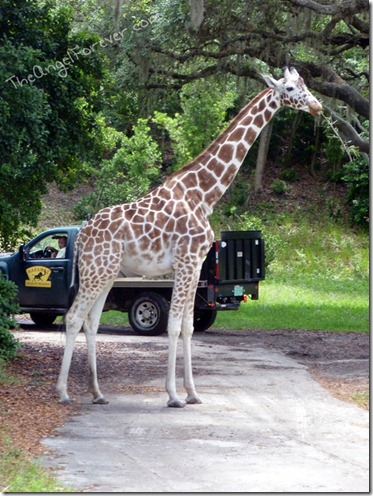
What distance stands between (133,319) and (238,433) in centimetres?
869

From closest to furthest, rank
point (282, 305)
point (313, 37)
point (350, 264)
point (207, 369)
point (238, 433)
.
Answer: point (238, 433)
point (207, 369)
point (313, 37)
point (282, 305)
point (350, 264)

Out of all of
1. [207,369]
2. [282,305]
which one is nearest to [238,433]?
[207,369]

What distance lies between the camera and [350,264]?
106ft

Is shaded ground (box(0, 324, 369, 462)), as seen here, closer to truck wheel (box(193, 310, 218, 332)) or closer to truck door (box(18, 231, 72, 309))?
truck wheel (box(193, 310, 218, 332))

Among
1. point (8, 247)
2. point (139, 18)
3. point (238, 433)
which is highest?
point (139, 18)

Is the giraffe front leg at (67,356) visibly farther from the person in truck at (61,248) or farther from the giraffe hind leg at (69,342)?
the person in truck at (61,248)

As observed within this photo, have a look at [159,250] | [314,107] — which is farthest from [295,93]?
[159,250]

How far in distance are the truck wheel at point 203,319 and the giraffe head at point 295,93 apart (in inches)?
281

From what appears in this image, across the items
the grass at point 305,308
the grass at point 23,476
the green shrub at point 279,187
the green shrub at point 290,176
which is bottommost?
the grass at point 23,476

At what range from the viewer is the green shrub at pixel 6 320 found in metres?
12.8

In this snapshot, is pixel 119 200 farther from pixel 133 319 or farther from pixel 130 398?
pixel 130 398

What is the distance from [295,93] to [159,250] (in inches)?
102

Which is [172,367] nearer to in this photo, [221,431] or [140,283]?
[221,431]

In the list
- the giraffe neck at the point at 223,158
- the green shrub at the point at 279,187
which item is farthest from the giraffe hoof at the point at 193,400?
the green shrub at the point at 279,187
